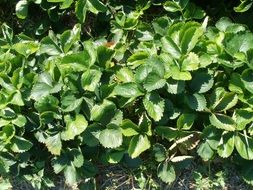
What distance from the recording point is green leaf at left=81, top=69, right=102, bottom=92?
2.36m

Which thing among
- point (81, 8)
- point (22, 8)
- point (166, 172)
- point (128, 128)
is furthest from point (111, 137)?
point (22, 8)

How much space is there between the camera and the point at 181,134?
2502 mm

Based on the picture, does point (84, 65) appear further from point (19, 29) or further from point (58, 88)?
point (19, 29)

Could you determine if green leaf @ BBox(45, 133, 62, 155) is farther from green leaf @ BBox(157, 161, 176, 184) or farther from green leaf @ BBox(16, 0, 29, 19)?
green leaf @ BBox(16, 0, 29, 19)

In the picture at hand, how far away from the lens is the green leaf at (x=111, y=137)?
243 cm

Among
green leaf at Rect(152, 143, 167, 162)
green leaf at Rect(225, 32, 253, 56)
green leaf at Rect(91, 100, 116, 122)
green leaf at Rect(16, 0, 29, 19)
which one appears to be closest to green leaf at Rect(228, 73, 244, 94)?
green leaf at Rect(225, 32, 253, 56)

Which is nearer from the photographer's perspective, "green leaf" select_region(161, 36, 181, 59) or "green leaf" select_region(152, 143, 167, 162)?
"green leaf" select_region(161, 36, 181, 59)

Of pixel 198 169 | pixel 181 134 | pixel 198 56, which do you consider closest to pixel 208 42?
pixel 198 56

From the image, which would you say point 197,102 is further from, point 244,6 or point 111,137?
point 244,6

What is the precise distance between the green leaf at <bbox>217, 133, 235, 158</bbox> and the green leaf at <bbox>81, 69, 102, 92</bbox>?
24.9 inches

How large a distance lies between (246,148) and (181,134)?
0.31 m

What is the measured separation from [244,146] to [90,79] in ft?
2.49

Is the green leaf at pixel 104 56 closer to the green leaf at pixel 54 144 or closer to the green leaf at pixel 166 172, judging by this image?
the green leaf at pixel 54 144

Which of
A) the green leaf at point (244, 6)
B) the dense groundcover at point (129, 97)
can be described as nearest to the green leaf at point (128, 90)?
the dense groundcover at point (129, 97)
